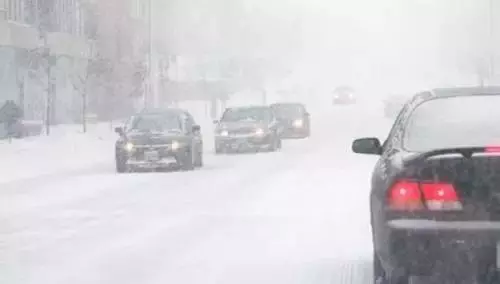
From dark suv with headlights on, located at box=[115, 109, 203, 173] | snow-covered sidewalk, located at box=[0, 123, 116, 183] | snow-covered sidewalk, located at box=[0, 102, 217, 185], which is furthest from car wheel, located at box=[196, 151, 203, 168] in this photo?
snow-covered sidewalk, located at box=[0, 123, 116, 183]

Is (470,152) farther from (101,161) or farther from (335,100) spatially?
(335,100)

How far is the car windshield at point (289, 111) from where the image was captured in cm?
4347

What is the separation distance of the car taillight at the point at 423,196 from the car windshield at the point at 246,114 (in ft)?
86.9

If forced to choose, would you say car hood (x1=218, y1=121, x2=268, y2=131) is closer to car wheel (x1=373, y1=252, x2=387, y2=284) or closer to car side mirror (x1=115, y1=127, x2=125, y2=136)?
car side mirror (x1=115, y1=127, x2=125, y2=136)

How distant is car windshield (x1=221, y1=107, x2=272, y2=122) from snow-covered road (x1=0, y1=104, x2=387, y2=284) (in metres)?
10.1

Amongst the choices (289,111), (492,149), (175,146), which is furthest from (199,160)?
(492,149)

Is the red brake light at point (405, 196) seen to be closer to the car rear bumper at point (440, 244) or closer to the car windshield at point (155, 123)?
the car rear bumper at point (440, 244)

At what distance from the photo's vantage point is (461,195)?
6.44 meters

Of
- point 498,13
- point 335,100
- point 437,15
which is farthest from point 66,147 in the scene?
point 437,15

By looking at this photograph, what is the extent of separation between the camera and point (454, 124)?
7633 millimetres

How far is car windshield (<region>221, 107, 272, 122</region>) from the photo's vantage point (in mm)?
33344

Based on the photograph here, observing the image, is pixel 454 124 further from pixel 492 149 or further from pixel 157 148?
pixel 157 148

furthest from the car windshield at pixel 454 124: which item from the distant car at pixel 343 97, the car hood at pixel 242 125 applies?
the distant car at pixel 343 97

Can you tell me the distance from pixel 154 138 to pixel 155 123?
1.30 m
